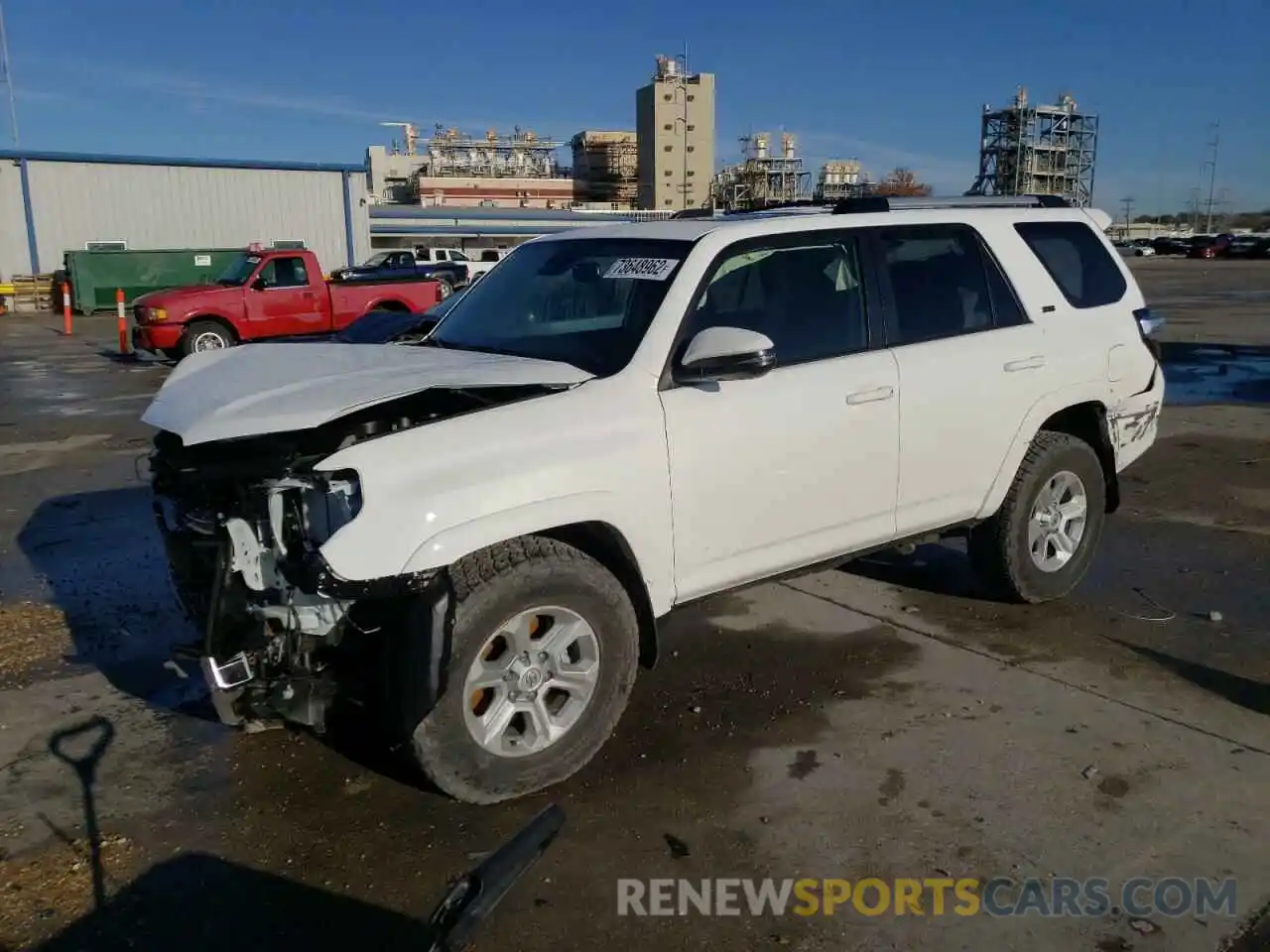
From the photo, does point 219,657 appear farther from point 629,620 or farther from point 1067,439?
point 1067,439

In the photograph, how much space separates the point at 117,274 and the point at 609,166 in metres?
83.9

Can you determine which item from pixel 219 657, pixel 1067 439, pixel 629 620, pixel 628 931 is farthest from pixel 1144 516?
pixel 219 657

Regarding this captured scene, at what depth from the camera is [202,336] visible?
1641cm

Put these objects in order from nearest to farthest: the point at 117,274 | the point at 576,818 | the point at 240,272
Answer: the point at 576,818, the point at 240,272, the point at 117,274

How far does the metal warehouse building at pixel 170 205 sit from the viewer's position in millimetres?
34094

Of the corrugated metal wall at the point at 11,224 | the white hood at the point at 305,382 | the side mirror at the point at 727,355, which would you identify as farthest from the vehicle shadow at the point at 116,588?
the corrugated metal wall at the point at 11,224

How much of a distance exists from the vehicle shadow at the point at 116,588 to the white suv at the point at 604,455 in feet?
Answer: 2.86

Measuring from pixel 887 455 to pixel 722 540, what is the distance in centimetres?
93

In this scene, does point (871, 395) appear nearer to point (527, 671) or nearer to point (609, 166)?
point (527, 671)

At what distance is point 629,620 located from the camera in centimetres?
368

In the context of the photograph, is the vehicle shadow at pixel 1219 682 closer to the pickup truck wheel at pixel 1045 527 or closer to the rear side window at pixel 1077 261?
the pickup truck wheel at pixel 1045 527

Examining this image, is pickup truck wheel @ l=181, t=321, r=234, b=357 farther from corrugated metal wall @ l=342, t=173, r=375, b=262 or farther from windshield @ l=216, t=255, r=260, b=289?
corrugated metal wall @ l=342, t=173, r=375, b=262

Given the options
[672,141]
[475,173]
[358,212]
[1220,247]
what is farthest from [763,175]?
[358,212]

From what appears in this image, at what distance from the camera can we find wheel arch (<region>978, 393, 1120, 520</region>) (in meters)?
4.96
